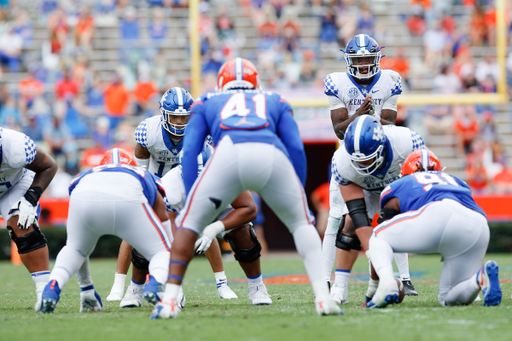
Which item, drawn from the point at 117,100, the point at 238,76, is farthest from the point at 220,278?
the point at 117,100

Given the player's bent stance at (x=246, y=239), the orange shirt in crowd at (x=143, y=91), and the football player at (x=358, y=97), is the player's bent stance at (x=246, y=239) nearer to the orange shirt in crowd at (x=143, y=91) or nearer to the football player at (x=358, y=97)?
the football player at (x=358, y=97)

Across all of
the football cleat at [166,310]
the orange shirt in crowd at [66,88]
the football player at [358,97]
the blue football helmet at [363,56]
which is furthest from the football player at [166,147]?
the orange shirt in crowd at [66,88]

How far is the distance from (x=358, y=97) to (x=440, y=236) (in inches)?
81.9

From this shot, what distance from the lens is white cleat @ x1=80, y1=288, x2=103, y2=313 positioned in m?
4.77

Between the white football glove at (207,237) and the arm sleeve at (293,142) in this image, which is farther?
the white football glove at (207,237)

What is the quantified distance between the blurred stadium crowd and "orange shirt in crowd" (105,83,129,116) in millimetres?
23

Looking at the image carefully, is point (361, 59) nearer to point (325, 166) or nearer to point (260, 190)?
point (260, 190)

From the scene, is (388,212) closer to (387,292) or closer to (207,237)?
(387,292)

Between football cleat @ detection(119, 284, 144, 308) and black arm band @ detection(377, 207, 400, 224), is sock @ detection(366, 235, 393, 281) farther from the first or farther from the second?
football cleat @ detection(119, 284, 144, 308)

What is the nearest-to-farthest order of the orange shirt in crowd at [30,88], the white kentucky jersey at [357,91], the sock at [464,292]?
1. the sock at [464,292]
2. the white kentucky jersey at [357,91]
3. the orange shirt in crowd at [30,88]

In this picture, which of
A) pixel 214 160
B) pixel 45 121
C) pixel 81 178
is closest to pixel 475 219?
pixel 214 160

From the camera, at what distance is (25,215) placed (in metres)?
5.23

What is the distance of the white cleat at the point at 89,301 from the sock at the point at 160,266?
0.57 m

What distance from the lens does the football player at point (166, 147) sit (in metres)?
5.94
